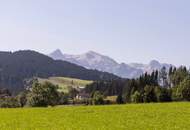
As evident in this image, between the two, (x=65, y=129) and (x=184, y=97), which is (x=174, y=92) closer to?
(x=184, y=97)

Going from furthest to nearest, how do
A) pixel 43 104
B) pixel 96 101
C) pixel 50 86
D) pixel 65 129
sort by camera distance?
1. pixel 96 101
2. pixel 50 86
3. pixel 43 104
4. pixel 65 129

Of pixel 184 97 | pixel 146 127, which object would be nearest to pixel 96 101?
pixel 184 97

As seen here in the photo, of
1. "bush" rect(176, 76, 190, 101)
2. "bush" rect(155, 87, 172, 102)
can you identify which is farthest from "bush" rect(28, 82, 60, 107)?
"bush" rect(176, 76, 190, 101)

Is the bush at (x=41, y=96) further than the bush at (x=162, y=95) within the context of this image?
No

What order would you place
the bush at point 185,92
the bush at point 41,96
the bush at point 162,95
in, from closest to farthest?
the bush at point 41,96 → the bush at point 185,92 → the bush at point 162,95

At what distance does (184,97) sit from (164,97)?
11.4m

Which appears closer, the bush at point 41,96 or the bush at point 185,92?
the bush at point 41,96

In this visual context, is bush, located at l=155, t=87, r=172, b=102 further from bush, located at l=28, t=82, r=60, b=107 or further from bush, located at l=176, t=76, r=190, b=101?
bush, located at l=28, t=82, r=60, b=107

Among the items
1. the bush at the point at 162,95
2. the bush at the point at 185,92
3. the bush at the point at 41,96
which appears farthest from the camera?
the bush at the point at 162,95

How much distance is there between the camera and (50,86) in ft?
476

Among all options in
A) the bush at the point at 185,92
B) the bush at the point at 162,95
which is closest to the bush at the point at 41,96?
the bush at the point at 162,95

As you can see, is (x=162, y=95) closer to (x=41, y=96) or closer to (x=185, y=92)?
(x=185, y=92)

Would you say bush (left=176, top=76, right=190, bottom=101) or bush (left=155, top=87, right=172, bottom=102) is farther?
bush (left=155, top=87, right=172, bottom=102)

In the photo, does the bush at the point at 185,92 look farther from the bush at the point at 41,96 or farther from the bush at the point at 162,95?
the bush at the point at 41,96
